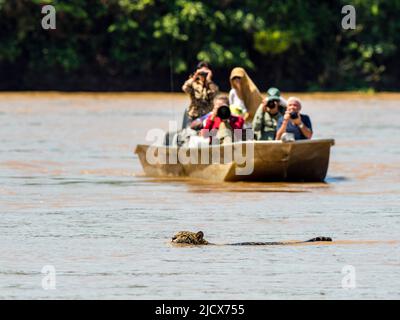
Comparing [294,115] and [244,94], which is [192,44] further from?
[294,115]

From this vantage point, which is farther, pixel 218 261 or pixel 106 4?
pixel 106 4

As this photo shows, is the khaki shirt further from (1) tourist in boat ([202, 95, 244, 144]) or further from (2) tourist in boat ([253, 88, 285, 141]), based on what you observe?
(2) tourist in boat ([253, 88, 285, 141])

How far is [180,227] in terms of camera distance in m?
14.8

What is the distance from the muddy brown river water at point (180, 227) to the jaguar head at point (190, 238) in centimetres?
18

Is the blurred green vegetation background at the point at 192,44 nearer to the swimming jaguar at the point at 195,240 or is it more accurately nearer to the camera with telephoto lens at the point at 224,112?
the camera with telephoto lens at the point at 224,112

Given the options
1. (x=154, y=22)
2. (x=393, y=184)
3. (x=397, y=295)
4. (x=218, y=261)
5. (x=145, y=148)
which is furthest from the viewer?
(x=154, y=22)

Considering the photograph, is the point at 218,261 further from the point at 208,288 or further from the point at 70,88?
the point at 70,88

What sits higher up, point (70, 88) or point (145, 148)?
point (145, 148)

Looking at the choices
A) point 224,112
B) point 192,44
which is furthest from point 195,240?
point 192,44

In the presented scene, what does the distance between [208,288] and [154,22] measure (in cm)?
→ 3306

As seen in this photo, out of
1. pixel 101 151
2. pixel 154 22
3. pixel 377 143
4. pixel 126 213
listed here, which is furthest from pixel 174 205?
pixel 154 22

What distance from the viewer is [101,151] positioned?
24.9m

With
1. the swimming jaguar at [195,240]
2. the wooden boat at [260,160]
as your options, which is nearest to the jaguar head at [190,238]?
the swimming jaguar at [195,240]

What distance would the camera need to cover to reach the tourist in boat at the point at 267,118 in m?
19.5
